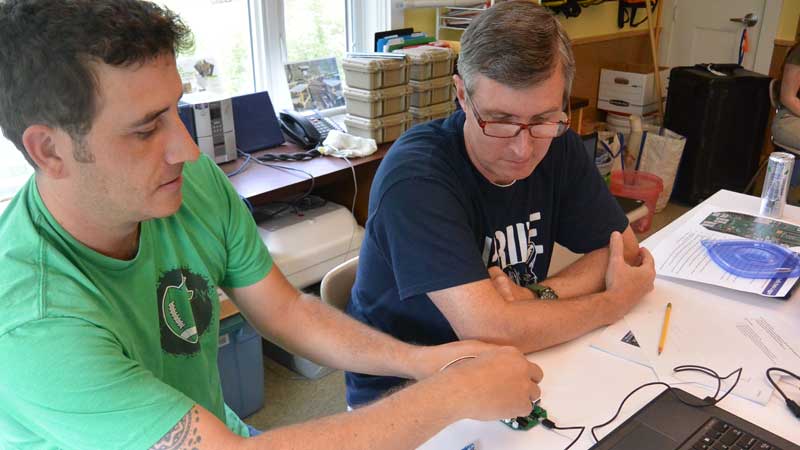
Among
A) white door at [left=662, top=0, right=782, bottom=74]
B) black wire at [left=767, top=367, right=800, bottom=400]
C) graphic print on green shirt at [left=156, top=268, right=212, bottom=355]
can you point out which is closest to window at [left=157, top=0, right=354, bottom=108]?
graphic print on green shirt at [left=156, top=268, right=212, bottom=355]

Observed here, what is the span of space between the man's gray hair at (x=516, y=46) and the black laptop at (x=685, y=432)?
63 centimetres

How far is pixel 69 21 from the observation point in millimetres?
843

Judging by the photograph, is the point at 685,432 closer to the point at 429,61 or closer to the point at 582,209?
the point at 582,209

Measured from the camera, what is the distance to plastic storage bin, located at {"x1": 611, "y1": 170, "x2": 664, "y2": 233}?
12.7 feet

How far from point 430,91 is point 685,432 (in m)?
2.08

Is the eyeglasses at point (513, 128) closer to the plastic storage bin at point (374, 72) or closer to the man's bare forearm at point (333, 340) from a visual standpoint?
the man's bare forearm at point (333, 340)

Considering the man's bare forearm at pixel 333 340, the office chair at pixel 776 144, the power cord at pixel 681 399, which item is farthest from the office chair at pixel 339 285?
the office chair at pixel 776 144

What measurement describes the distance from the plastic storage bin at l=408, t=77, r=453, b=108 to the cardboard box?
6.99 feet

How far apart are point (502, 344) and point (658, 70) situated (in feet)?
13.2

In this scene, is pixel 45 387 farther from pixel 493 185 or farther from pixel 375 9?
pixel 375 9

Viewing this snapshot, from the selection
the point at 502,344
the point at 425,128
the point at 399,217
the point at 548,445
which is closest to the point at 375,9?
the point at 425,128

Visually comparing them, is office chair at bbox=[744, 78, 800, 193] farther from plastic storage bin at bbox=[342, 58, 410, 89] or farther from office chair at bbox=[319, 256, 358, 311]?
office chair at bbox=[319, 256, 358, 311]

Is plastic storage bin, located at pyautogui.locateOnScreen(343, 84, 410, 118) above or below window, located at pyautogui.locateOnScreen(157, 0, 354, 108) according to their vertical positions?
below

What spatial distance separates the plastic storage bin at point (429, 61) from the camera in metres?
2.78
